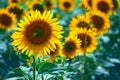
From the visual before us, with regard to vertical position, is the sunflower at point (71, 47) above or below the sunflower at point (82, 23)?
below

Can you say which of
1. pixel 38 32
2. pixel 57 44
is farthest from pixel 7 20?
pixel 38 32

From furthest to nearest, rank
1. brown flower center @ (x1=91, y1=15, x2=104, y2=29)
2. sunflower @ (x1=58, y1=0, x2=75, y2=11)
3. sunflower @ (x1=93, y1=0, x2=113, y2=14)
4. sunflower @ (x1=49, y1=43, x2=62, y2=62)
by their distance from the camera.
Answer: sunflower @ (x1=58, y1=0, x2=75, y2=11) < sunflower @ (x1=93, y1=0, x2=113, y2=14) < brown flower center @ (x1=91, y1=15, x2=104, y2=29) < sunflower @ (x1=49, y1=43, x2=62, y2=62)

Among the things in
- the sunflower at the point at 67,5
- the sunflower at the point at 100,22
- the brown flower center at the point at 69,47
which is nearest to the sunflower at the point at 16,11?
the sunflower at the point at 100,22

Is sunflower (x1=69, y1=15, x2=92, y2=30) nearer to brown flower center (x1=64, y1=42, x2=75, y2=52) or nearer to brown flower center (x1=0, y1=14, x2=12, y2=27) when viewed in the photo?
brown flower center (x1=64, y1=42, x2=75, y2=52)

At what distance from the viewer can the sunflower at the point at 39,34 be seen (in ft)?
9.64

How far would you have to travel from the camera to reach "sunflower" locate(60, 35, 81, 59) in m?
3.67

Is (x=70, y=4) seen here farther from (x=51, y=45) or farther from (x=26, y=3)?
(x=51, y=45)

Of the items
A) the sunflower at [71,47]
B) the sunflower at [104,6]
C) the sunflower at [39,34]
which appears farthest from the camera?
the sunflower at [104,6]

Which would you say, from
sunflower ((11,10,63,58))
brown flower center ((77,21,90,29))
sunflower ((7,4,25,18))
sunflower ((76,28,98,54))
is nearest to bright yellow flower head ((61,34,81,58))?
sunflower ((76,28,98,54))

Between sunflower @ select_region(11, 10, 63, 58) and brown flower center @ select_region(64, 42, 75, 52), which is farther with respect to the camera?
brown flower center @ select_region(64, 42, 75, 52)

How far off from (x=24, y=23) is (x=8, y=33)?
2204 millimetres

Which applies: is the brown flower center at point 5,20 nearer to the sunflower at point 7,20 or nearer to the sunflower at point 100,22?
the sunflower at point 7,20

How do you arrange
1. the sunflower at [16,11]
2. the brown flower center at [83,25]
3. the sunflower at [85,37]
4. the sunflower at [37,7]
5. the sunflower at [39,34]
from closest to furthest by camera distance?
the sunflower at [39,34]
the sunflower at [85,37]
the brown flower center at [83,25]
the sunflower at [16,11]
the sunflower at [37,7]

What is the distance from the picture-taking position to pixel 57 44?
139 inches
